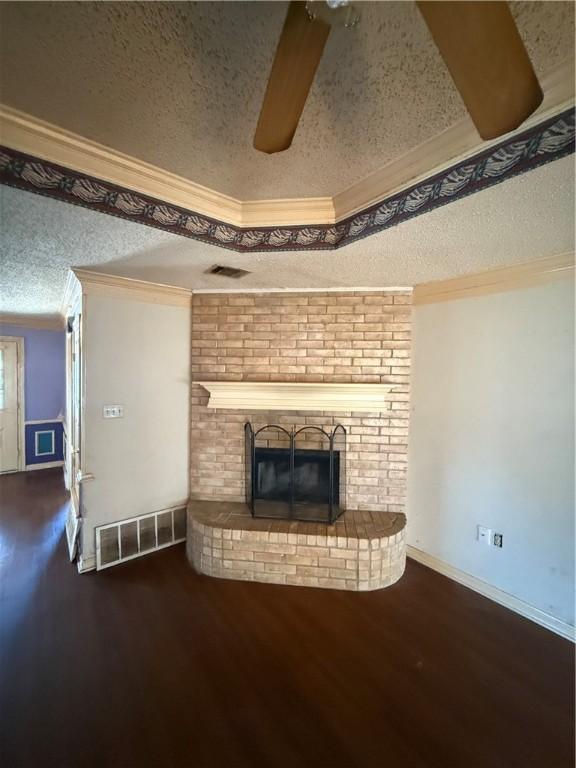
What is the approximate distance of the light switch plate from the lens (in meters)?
2.55

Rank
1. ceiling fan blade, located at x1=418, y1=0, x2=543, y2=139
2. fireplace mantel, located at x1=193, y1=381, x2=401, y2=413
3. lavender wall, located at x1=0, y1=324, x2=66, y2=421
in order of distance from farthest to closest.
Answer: lavender wall, located at x1=0, y1=324, x2=66, y2=421, fireplace mantel, located at x1=193, y1=381, x2=401, y2=413, ceiling fan blade, located at x1=418, y1=0, x2=543, y2=139

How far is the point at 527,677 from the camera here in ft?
5.55

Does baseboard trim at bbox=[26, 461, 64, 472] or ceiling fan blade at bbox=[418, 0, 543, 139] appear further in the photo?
baseboard trim at bbox=[26, 461, 64, 472]

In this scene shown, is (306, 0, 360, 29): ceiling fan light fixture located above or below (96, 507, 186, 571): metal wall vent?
above

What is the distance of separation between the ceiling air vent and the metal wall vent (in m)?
2.13

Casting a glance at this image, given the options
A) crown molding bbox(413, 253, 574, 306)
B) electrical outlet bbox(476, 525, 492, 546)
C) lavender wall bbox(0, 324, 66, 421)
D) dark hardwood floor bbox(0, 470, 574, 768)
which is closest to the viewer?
dark hardwood floor bbox(0, 470, 574, 768)

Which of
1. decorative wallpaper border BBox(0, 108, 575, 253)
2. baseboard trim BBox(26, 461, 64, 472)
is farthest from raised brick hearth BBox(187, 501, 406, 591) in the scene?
baseboard trim BBox(26, 461, 64, 472)

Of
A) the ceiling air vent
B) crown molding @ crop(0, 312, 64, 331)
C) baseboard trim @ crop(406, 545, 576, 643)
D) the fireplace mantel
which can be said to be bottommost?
baseboard trim @ crop(406, 545, 576, 643)

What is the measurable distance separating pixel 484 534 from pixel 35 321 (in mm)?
6290

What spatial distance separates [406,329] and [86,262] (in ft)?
8.17

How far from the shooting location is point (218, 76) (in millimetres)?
1016

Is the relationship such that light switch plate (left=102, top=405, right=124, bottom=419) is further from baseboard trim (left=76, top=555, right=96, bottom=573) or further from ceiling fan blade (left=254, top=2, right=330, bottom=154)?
ceiling fan blade (left=254, top=2, right=330, bottom=154)

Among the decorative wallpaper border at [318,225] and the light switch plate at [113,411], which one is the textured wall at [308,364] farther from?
the decorative wallpaper border at [318,225]

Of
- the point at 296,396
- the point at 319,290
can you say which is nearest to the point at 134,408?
the point at 296,396
